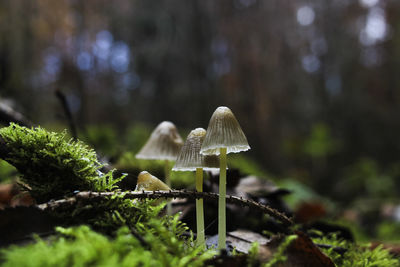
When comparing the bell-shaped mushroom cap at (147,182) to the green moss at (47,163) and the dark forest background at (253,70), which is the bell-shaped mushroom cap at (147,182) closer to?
the green moss at (47,163)

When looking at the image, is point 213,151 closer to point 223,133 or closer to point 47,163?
point 223,133

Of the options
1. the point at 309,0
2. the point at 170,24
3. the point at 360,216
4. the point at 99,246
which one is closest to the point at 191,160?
the point at 99,246

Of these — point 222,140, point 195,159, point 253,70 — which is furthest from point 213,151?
point 253,70

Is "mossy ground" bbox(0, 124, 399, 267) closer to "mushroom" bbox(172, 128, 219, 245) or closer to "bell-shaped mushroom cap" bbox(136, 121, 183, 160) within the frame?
"mushroom" bbox(172, 128, 219, 245)

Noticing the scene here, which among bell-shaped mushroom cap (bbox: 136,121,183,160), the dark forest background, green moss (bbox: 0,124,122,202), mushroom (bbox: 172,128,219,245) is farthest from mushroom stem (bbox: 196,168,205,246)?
the dark forest background

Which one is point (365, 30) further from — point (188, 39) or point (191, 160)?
point (191, 160)

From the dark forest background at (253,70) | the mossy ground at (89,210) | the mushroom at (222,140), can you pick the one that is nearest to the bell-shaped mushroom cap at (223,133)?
the mushroom at (222,140)

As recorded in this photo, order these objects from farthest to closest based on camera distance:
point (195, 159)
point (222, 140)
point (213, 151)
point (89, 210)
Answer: point (213, 151), point (195, 159), point (222, 140), point (89, 210)
